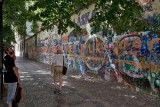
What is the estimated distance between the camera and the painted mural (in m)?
11.2

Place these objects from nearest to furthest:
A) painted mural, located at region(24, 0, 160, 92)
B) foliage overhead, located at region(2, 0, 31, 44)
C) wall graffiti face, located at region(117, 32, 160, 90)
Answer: wall graffiti face, located at region(117, 32, 160, 90) → painted mural, located at region(24, 0, 160, 92) → foliage overhead, located at region(2, 0, 31, 44)

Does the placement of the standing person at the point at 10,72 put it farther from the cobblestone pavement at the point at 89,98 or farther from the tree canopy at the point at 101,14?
the tree canopy at the point at 101,14

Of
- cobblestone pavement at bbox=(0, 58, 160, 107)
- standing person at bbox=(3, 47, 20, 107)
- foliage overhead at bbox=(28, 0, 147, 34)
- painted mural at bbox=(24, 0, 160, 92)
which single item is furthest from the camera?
painted mural at bbox=(24, 0, 160, 92)

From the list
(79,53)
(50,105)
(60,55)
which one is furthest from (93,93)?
(79,53)

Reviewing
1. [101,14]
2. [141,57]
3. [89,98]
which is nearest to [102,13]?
[101,14]

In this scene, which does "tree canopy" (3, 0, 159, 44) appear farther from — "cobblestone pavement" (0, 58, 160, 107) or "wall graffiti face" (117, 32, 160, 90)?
"cobblestone pavement" (0, 58, 160, 107)

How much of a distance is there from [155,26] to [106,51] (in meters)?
5.23

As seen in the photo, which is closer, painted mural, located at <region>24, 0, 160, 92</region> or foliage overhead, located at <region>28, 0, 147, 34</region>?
foliage overhead, located at <region>28, 0, 147, 34</region>

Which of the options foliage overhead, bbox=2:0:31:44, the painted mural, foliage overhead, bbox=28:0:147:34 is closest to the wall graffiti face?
the painted mural

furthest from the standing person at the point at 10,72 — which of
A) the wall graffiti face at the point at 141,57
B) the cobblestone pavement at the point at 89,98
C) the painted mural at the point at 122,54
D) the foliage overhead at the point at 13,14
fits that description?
the foliage overhead at the point at 13,14

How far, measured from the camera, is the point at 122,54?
13.9 meters

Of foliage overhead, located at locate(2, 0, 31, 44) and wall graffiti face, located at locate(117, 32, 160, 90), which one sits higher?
foliage overhead, located at locate(2, 0, 31, 44)

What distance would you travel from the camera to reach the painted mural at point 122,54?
36.7 feet

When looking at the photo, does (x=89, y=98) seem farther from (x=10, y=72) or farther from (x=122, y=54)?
(x=122, y=54)
